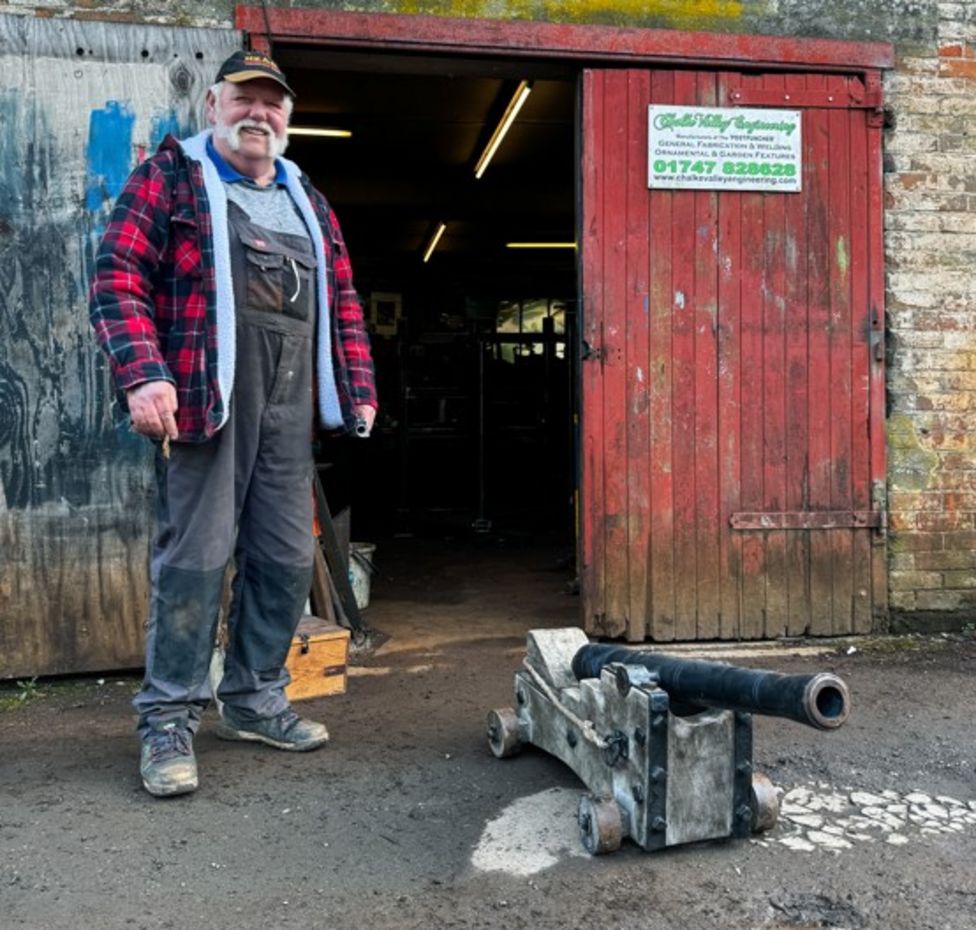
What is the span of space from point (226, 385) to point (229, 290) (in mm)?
301

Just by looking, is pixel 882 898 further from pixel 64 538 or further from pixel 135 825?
pixel 64 538

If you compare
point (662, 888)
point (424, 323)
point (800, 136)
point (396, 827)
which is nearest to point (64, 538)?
point (396, 827)

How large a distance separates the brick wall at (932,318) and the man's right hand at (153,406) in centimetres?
365

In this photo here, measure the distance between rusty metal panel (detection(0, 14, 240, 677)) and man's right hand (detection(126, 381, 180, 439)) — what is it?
154 cm

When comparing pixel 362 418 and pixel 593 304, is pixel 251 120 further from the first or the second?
pixel 593 304

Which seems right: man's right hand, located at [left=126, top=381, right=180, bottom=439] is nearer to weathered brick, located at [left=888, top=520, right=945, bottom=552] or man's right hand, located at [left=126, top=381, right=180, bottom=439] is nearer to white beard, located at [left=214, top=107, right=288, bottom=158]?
white beard, located at [left=214, top=107, right=288, bottom=158]

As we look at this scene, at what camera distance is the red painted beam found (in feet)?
15.7

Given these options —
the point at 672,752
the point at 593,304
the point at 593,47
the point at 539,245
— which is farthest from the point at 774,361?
the point at 539,245

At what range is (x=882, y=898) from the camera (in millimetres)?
2613

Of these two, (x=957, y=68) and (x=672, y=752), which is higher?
(x=957, y=68)

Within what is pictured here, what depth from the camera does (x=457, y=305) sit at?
14.3m

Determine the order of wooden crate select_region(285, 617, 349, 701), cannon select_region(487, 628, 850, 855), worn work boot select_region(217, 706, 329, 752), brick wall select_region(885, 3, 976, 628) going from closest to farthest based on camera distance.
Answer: cannon select_region(487, 628, 850, 855), worn work boot select_region(217, 706, 329, 752), wooden crate select_region(285, 617, 349, 701), brick wall select_region(885, 3, 976, 628)

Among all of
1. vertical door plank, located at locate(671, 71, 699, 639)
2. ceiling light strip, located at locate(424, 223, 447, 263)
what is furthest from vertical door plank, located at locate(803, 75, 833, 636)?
ceiling light strip, located at locate(424, 223, 447, 263)

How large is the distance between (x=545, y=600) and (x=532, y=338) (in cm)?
648
